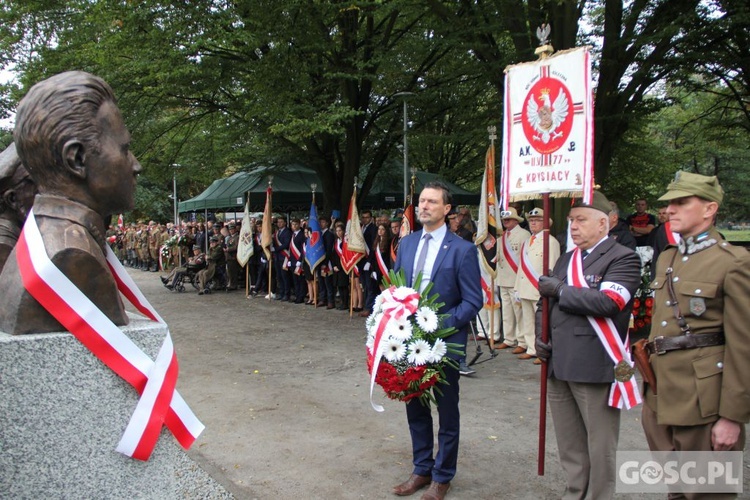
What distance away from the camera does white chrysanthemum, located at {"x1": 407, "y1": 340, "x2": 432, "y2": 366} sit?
367cm

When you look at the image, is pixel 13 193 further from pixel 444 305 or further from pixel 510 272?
pixel 510 272

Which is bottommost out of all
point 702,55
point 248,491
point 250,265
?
point 248,491

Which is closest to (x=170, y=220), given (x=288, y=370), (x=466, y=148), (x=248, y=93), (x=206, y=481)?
(x=466, y=148)

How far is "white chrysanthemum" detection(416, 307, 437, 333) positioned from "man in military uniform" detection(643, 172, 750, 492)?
1.24m

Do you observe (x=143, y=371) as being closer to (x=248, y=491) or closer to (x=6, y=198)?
(x=6, y=198)

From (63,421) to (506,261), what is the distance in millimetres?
7861

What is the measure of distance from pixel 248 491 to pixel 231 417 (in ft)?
5.90

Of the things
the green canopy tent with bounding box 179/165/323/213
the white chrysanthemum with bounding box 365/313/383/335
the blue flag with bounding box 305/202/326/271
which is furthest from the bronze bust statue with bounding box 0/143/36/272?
the green canopy tent with bounding box 179/165/323/213

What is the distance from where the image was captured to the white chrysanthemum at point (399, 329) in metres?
3.71

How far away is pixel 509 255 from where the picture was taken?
930 cm

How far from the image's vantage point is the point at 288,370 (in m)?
7.91

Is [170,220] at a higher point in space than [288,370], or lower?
higher

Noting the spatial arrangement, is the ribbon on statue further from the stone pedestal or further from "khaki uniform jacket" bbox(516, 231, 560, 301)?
"khaki uniform jacket" bbox(516, 231, 560, 301)

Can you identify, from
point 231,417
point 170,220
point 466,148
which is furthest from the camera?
point 170,220
